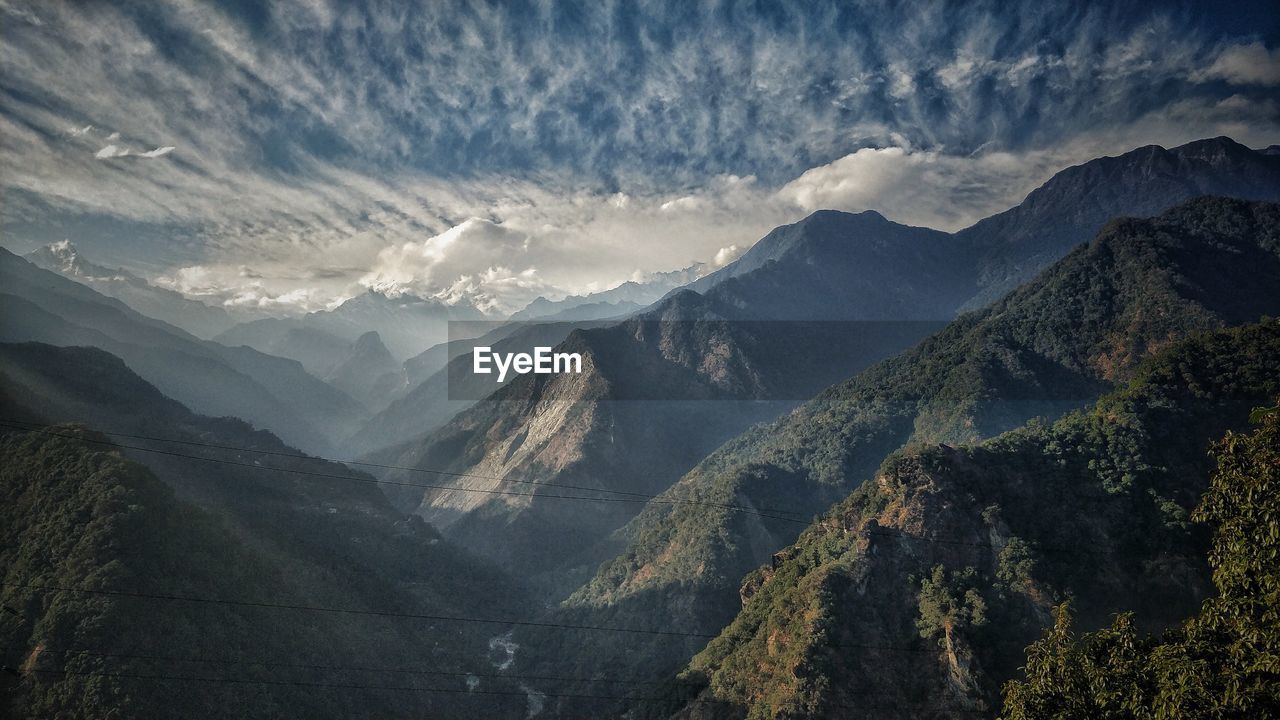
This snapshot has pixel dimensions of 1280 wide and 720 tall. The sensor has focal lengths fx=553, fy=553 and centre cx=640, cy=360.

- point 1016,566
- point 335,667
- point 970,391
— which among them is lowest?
point 335,667

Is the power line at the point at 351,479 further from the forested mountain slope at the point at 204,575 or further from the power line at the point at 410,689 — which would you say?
the power line at the point at 410,689

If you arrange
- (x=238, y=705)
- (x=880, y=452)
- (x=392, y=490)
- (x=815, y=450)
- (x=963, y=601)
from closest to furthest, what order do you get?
(x=963, y=601) → (x=238, y=705) → (x=880, y=452) → (x=815, y=450) → (x=392, y=490)

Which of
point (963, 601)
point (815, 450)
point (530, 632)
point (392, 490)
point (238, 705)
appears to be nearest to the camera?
point (963, 601)

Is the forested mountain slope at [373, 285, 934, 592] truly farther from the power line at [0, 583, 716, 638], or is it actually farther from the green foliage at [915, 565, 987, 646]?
the green foliage at [915, 565, 987, 646]

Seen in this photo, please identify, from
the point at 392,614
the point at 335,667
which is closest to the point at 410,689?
the point at 335,667

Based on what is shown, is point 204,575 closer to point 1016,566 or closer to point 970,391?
point 1016,566

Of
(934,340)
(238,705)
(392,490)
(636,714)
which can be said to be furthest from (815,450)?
(392,490)

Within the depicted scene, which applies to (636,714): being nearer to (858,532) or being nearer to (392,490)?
(858,532)

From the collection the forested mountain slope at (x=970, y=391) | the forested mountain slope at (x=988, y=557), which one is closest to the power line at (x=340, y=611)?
the forested mountain slope at (x=970, y=391)
